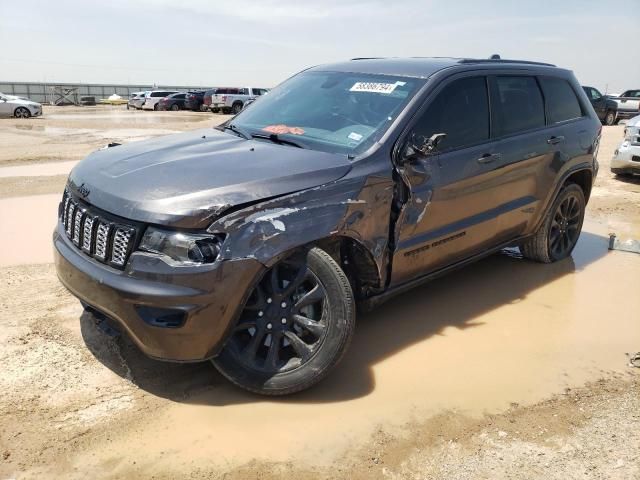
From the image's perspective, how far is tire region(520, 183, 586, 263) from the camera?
5.59 m

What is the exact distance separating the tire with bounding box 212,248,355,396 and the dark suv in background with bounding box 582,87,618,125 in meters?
25.3

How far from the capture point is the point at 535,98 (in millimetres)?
5129

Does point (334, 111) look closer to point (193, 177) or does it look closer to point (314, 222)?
point (314, 222)

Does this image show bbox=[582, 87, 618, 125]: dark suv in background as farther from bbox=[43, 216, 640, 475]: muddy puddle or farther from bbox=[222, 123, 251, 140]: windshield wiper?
bbox=[222, 123, 251, 140]: windshield wiper

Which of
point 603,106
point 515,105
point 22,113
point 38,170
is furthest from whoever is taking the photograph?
point 22,113

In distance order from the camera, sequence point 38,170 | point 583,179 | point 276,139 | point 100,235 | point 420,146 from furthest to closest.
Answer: point 38,170 < point 583,179 < point 276,139 < point 420,146 < point 100,235

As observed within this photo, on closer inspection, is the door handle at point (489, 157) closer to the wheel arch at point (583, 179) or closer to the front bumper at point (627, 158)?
the wheel arch at point (583, 179)

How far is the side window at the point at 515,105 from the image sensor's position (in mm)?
4617

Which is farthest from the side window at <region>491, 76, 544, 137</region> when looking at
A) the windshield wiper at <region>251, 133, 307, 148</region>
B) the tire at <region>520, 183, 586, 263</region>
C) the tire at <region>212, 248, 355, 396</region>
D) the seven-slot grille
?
the seven-slot grille

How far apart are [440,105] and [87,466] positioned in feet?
10.2

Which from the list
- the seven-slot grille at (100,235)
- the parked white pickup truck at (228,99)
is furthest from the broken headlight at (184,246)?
the parked white pickup truck at (228,99)

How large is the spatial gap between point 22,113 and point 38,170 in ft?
66.7

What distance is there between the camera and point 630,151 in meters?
10.3

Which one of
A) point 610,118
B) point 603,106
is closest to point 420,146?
point 603,106
